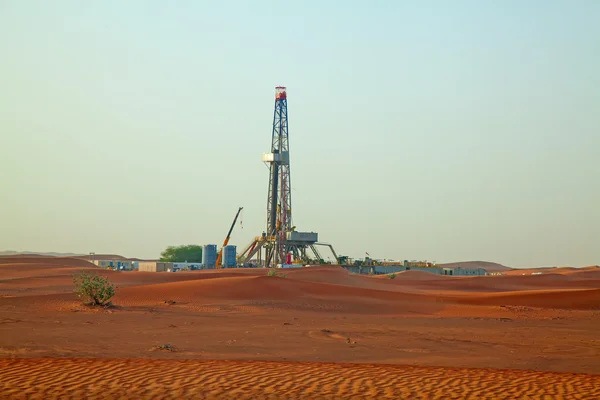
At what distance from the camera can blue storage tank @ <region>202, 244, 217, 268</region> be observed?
56.8 meters

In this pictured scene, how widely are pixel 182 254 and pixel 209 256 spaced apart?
2106 cm

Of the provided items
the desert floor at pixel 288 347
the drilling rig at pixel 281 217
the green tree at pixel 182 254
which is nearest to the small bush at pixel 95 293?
the desert floor at pixel 288 347

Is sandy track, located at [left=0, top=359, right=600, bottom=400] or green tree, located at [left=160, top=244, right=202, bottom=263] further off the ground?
green tree, located at [left=160, top=244, right=202, bottom=263]

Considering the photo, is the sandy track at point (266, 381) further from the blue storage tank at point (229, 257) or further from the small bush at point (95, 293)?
the blue storage tank at point (229, 257)

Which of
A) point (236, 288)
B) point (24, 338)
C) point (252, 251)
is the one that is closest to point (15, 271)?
point (252, 251)

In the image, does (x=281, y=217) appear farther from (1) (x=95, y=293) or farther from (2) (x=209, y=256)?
(1) (x=95, y=293)

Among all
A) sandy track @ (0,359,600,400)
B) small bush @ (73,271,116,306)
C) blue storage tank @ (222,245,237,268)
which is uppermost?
blue storage tank @ (222,245,237,268)

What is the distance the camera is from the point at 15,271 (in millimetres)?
44438

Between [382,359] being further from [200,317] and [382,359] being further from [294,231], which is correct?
[294,231]

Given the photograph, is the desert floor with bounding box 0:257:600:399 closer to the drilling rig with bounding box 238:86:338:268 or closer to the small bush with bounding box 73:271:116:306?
the small bush with bounding box 73:271:116:306

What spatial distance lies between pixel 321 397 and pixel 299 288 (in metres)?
16.8

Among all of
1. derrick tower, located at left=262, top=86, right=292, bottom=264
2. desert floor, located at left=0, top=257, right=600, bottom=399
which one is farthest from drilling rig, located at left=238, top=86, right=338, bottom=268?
desert floor, located at left=0, top=257, right=600, bottom=399

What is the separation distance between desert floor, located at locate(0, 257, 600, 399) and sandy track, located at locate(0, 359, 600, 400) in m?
0.02

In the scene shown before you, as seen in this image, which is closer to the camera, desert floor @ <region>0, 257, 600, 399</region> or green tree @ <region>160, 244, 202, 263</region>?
desert floor @ <region>0, 257, 600, 399</region>
